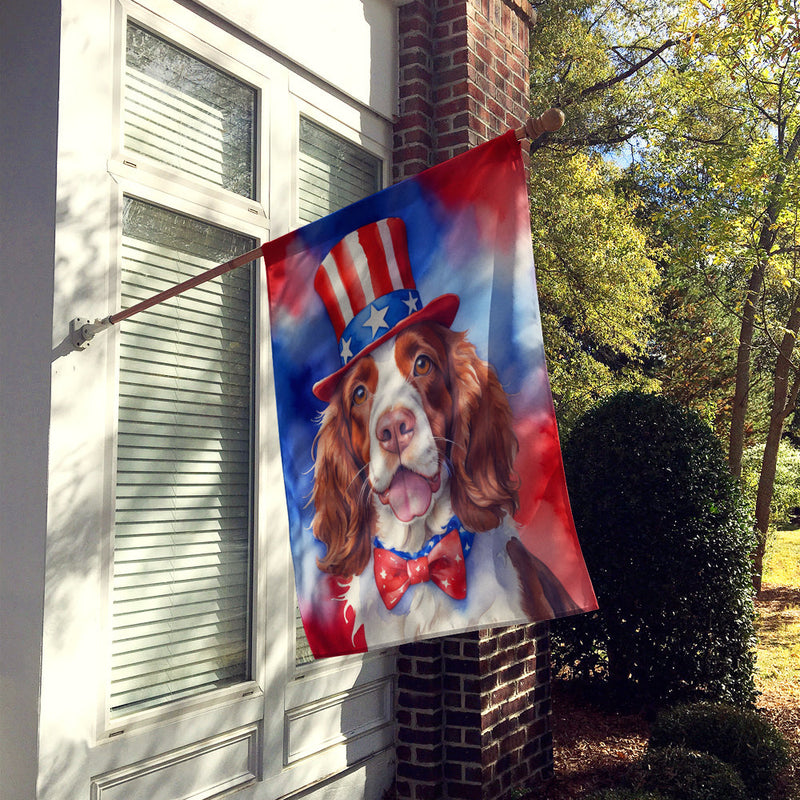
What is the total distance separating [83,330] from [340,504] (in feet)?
3.88

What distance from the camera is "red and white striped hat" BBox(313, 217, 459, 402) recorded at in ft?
8.73

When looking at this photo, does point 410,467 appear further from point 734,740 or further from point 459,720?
point 734,740

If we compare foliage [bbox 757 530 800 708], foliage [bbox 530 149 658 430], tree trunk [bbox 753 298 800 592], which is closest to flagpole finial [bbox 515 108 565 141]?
foliage [bbox 757 530 800 708]

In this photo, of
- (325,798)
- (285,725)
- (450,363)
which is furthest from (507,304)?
(325,798)

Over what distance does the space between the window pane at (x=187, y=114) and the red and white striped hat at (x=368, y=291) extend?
1229mm

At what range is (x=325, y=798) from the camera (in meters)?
4.09

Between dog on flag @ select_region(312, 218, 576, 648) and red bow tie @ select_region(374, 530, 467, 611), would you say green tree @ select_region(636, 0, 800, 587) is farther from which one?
red bow tie @ select_region(374, 530, 467, 611)

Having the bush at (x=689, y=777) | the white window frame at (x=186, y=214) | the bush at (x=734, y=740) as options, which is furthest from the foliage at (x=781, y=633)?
the white window frame at (x=186, y=214)

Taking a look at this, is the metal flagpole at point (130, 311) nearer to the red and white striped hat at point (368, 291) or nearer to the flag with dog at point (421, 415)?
the flag with dog at point (421, 415)

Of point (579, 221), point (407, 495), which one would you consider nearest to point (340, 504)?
point (407, 495)

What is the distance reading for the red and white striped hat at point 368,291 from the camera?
2660 mm

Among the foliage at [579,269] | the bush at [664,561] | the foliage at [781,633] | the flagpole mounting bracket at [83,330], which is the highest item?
the foliage at [579,269]

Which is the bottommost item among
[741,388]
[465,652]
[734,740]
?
[734,740]

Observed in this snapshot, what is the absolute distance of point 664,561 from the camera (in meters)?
6.01
